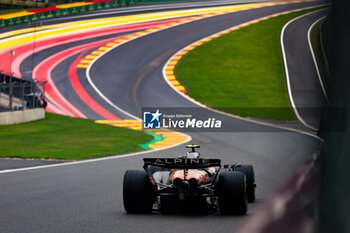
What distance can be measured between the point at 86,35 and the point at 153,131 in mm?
24022

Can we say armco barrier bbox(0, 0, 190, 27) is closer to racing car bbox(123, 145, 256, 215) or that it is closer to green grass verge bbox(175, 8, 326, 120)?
green grass verge bbox(175, 8, 326, 120)

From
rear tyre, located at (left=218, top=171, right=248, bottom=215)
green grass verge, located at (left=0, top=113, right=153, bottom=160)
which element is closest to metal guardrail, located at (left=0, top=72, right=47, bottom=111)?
green grass verge, located at (left=0, top=113, right=153, bottom=160)

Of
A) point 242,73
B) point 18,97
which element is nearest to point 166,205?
point 18,97

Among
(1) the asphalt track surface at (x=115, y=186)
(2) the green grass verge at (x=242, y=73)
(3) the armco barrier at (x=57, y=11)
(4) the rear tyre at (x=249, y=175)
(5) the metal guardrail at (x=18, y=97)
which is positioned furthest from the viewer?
(3) the armco barrier at (x=57, y=11)

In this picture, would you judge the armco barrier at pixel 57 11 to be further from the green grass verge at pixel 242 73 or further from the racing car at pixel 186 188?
the racing car at pixel 186 188

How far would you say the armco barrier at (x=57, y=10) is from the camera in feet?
168

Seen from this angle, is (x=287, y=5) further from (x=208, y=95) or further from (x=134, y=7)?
(x=208, y=95)

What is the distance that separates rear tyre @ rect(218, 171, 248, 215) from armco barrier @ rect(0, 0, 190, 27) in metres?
45.5

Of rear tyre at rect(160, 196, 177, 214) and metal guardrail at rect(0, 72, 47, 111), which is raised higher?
rear tyre at rect(160, 196, 177, 214)

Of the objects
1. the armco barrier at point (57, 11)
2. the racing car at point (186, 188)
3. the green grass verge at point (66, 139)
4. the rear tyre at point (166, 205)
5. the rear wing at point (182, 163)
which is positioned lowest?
the green grass verge at point (66, 139)

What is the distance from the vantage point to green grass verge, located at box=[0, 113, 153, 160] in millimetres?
17938

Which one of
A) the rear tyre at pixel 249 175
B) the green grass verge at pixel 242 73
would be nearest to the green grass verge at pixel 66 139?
the rear tyre at pixel 249 175

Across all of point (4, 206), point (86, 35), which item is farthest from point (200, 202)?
point (86, 35)

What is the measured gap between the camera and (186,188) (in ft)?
26.1
